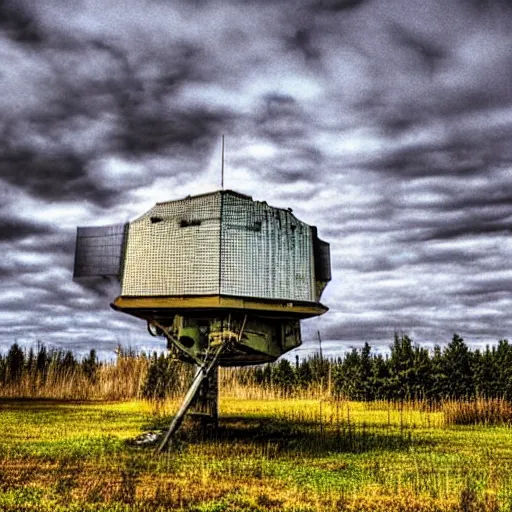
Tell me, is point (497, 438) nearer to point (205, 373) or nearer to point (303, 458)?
point (303, 458)

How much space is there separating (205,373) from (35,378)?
A: 71.7ft

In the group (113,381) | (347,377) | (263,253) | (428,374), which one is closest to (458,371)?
(428,374)

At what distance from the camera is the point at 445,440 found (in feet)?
45.6

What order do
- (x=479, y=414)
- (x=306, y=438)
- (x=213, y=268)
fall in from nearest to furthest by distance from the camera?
(x=213, y=268)
(x=306, y=438)
(x=479, y=414)

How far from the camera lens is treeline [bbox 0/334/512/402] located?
1113 inches

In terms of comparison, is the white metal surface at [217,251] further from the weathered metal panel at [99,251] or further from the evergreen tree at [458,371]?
the evergreen tree at [458,371]

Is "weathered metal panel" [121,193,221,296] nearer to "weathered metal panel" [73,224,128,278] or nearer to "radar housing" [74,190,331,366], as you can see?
"radar housing" [74,190,331,366]

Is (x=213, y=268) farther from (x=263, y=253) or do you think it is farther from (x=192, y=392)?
(x=192, y=392)

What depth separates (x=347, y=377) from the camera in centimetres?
3412

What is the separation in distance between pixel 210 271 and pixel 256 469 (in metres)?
3.36

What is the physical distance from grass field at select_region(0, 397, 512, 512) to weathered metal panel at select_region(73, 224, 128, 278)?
3251 mm

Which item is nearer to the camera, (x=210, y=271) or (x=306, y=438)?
(x=210, y=271)

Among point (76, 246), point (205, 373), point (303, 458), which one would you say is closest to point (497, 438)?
point (303, 458)

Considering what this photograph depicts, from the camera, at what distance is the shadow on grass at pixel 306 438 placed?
11.6 m
